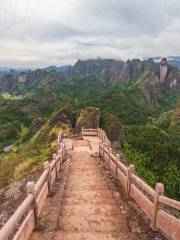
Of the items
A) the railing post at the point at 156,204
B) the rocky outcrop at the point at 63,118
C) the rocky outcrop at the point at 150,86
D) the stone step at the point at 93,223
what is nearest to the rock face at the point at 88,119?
the rocky outcrop at the point at 63,118

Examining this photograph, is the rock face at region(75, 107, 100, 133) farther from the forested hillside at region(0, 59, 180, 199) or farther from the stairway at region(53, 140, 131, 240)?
the stairway at region(53, 140, 131, 240)

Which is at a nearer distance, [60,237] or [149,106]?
[60,237]

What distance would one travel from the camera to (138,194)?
10.1 m

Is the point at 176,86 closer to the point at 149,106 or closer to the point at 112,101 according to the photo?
the point at 149,106

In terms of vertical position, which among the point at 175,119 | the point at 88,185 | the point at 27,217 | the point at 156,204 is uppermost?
the point at 156,204

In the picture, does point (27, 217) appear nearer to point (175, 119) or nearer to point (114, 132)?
point (114, 132)

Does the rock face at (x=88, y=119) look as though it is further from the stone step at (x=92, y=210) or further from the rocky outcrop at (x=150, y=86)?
the rocky outcrop at (x=150, y=86)

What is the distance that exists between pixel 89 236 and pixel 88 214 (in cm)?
157

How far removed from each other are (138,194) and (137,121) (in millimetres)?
89278

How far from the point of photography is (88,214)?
9305mm

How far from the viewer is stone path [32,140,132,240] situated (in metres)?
7.91

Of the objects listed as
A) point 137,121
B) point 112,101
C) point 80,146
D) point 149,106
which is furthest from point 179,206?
point 149,106

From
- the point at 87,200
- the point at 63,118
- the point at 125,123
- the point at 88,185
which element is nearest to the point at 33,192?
the point at 87,200

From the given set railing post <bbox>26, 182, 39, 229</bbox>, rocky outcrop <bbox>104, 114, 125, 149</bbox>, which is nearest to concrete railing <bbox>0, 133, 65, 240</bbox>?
railing post <bbox>26, 182, 39, 229</bbox>
